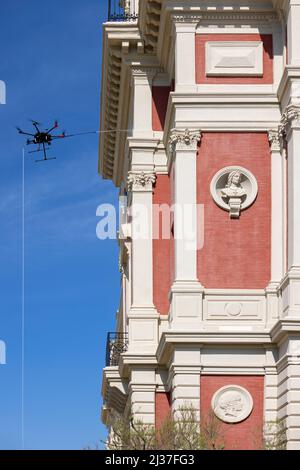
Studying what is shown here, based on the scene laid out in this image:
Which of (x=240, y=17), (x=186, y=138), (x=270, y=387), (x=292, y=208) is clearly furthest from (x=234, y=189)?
(x=270, y=387)

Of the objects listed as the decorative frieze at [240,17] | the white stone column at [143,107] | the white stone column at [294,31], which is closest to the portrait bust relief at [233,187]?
the white stone column at [294,31]

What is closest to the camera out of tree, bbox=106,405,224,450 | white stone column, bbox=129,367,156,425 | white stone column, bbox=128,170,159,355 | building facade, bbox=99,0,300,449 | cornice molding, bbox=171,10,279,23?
tree, bbox=106,405,224,450

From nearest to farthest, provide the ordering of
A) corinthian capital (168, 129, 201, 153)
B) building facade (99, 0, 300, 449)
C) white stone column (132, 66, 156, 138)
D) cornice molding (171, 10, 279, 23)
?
building facade (99, 0, 300, 449)
corinthian capital (168, 129, 201, 153)
cornice molding (171, 10, 279, 23)
white stone column (132, 66, 156, 138)

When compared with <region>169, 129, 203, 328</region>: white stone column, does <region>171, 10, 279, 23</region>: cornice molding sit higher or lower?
higher

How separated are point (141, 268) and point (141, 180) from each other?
9.62 feet

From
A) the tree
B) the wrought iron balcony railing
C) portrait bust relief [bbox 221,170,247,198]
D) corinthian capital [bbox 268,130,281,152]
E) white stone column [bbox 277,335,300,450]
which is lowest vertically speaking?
the tree

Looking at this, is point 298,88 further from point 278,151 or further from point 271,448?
point 271,448

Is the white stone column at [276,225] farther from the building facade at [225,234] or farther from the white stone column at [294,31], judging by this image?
the white stone column at [294,31]

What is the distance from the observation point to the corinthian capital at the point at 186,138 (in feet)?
164

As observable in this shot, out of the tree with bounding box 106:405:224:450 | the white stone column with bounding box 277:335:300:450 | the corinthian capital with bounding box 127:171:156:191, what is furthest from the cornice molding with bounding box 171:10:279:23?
the tree with bounding box 106:405:224:450

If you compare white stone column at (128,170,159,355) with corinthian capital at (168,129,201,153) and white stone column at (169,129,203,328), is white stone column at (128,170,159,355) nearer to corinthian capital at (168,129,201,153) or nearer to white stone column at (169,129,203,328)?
white stone column at (169,129,203,328)

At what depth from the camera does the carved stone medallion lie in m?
48.6
